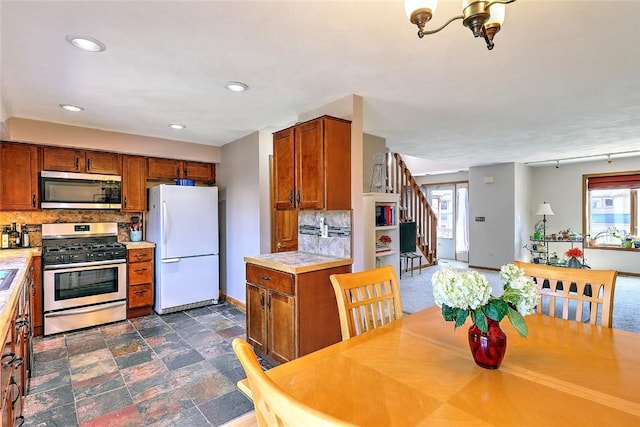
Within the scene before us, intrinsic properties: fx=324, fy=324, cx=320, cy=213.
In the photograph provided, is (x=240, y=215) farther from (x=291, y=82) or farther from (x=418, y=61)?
(x=418, y=61)

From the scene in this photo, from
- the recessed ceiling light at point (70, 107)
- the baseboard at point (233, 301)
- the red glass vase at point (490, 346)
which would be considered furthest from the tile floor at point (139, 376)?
the recessed ceiling light at point (70, 107)

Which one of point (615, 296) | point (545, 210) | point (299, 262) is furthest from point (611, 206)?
point (299, 262)

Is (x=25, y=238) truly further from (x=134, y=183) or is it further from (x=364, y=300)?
(x=364, y=300)

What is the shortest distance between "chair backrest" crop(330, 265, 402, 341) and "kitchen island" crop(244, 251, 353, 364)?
0.85m

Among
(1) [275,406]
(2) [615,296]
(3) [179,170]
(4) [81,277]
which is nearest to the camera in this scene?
(1) [275,406]

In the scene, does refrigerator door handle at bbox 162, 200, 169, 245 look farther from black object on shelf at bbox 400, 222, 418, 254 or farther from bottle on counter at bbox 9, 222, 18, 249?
black object on shelf at bbox 400, 222, 418, 254

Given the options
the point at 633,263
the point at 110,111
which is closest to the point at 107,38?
the point at 110,111

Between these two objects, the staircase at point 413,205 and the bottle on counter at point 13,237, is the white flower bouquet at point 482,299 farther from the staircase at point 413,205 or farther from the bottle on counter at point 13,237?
the staircase at point 413,205

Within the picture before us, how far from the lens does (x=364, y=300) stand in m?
1.63

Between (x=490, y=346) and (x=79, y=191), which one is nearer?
(x=490, y=346)

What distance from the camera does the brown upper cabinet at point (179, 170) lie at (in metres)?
4.49

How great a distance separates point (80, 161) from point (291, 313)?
11.0 feet

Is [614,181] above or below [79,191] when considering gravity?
above

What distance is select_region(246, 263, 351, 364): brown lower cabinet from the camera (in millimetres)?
2490
